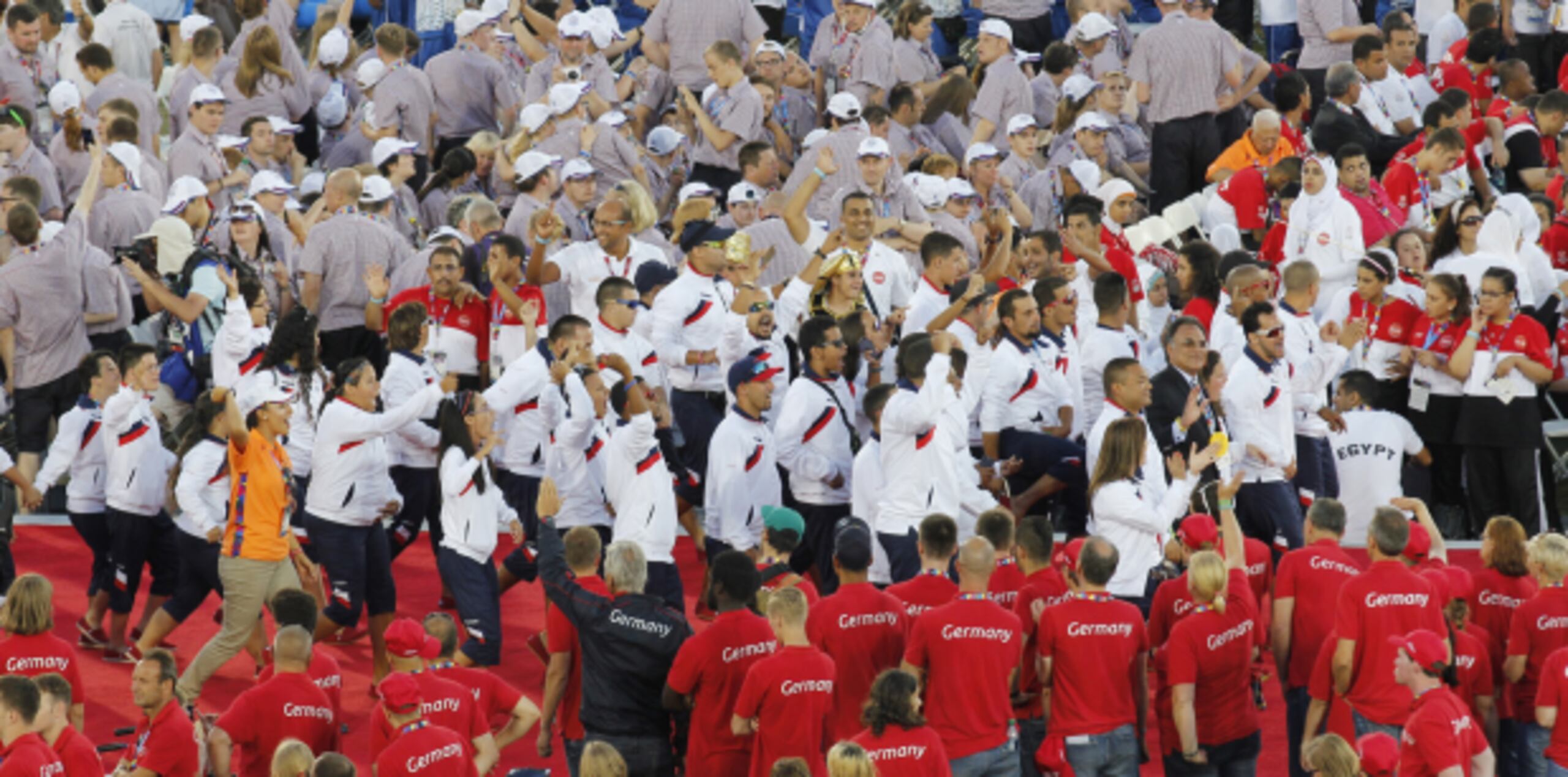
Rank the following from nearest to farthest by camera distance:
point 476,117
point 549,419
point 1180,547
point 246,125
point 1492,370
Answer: point 1180,547
point 549,419
point 1492,370
point 246,125
point 476,117

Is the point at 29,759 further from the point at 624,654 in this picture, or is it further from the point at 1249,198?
the point at 1249,198

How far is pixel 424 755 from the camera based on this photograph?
23.8ft

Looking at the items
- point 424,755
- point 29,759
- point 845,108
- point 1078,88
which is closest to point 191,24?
point 845,108

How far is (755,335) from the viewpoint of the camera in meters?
10.8

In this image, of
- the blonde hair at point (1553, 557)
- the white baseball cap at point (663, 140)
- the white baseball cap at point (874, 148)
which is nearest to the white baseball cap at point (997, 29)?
the white baseball cap at point (663, 140)

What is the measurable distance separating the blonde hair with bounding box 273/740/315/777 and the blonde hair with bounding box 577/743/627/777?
2.93 feet

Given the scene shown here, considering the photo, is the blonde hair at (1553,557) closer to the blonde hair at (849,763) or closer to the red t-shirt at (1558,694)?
the red t-shirt at (1558,694)

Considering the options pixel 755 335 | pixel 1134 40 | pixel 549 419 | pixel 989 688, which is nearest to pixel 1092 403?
pixel 755 335

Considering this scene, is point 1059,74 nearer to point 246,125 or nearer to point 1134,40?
point 1134,40

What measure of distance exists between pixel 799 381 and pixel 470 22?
6.23 metres

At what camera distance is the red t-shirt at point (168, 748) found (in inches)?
307

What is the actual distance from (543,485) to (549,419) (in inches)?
71.4

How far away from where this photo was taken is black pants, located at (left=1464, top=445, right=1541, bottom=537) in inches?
460

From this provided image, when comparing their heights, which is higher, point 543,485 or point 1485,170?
point 543,485
